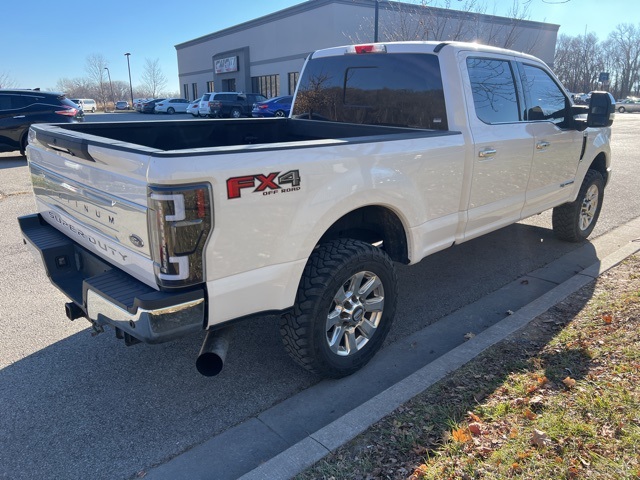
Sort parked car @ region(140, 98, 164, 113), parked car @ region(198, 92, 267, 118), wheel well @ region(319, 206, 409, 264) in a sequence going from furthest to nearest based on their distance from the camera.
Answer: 1. parked car @ region(140, 98, 164, 113)
2. parked car @ region(198, 92, 267, 118)
3. wheel well @ region(319, 206, 409, 264)

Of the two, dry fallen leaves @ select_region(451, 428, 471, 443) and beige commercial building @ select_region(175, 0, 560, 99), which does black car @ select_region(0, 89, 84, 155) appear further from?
dry fallen leaves @ select_region(451, 428, 471, 443)

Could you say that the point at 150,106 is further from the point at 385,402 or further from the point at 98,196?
the point at 385,402

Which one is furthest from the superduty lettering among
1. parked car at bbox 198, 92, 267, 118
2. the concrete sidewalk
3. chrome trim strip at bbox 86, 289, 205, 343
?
parked car at bbox 198, 92, 267, 118

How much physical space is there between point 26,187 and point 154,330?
881 cm

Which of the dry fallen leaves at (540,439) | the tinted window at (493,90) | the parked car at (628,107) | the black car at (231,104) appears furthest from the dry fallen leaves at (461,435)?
the parked car at (628,107)

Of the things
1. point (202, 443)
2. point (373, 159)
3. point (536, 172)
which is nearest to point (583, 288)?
point (536, 172)

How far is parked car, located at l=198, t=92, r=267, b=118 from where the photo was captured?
32.1 metres

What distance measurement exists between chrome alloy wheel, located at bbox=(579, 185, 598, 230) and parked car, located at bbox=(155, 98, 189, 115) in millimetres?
44938

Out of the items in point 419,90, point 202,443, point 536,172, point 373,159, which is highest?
point 419,90

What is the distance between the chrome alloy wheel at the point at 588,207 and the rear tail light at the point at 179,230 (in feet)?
16.9

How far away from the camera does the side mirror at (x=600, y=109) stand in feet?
16.1

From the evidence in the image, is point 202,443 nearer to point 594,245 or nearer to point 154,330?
point 154,330

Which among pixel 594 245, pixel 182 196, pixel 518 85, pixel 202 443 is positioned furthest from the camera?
pixel 594 245

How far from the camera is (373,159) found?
3.10 m
